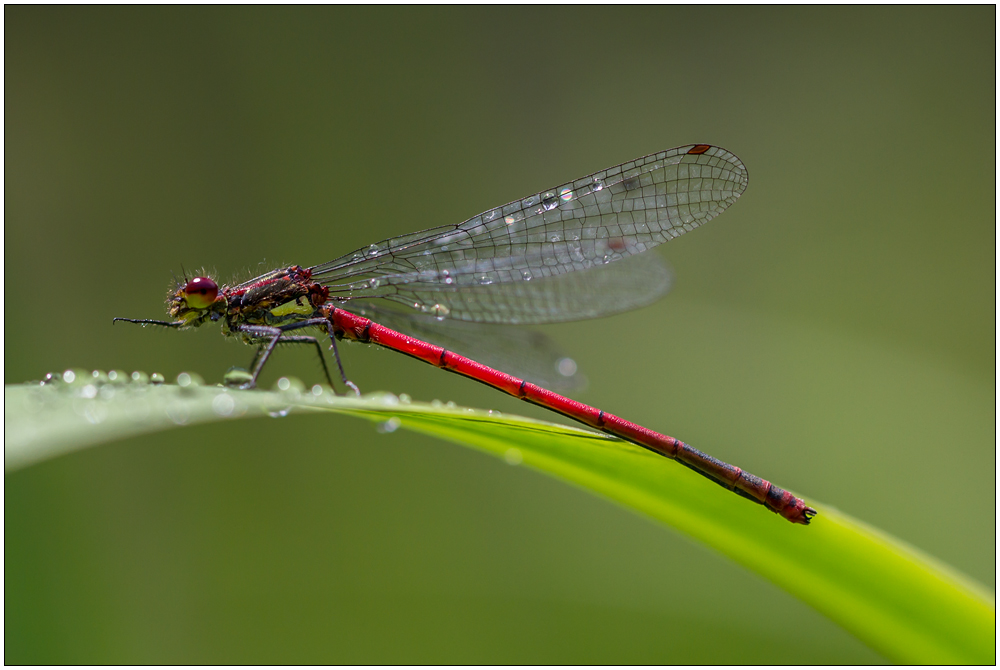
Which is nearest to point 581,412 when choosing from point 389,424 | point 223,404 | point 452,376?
point 389,424

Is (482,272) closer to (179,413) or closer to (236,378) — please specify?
(236,378)

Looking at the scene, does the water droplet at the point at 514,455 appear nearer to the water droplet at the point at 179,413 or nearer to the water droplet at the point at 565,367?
the water droplet at the point at 179,413

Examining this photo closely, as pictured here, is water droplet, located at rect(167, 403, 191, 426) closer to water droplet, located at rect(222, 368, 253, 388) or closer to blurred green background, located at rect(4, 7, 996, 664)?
water droplet, located at rect(222, 368, 253, 388)

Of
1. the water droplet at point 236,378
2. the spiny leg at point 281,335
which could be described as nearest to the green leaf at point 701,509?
the water droplet at point 236,378

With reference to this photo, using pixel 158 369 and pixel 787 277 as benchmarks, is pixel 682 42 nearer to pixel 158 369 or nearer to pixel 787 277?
pixel 787 277

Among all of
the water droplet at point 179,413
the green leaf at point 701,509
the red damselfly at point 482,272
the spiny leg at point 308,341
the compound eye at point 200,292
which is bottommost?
the green leaf at point 701,509

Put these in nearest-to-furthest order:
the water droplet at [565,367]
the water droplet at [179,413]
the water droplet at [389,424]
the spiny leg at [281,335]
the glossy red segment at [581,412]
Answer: the water droplet at [179,413], the water droplet at [389,424], the glossy red segment at [581,412], the spiny leg at [281,335], the water droplet at [565,367]

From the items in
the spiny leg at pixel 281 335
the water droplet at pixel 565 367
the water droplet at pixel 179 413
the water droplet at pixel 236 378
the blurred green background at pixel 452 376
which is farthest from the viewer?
the water droplet at pixel 565 367
